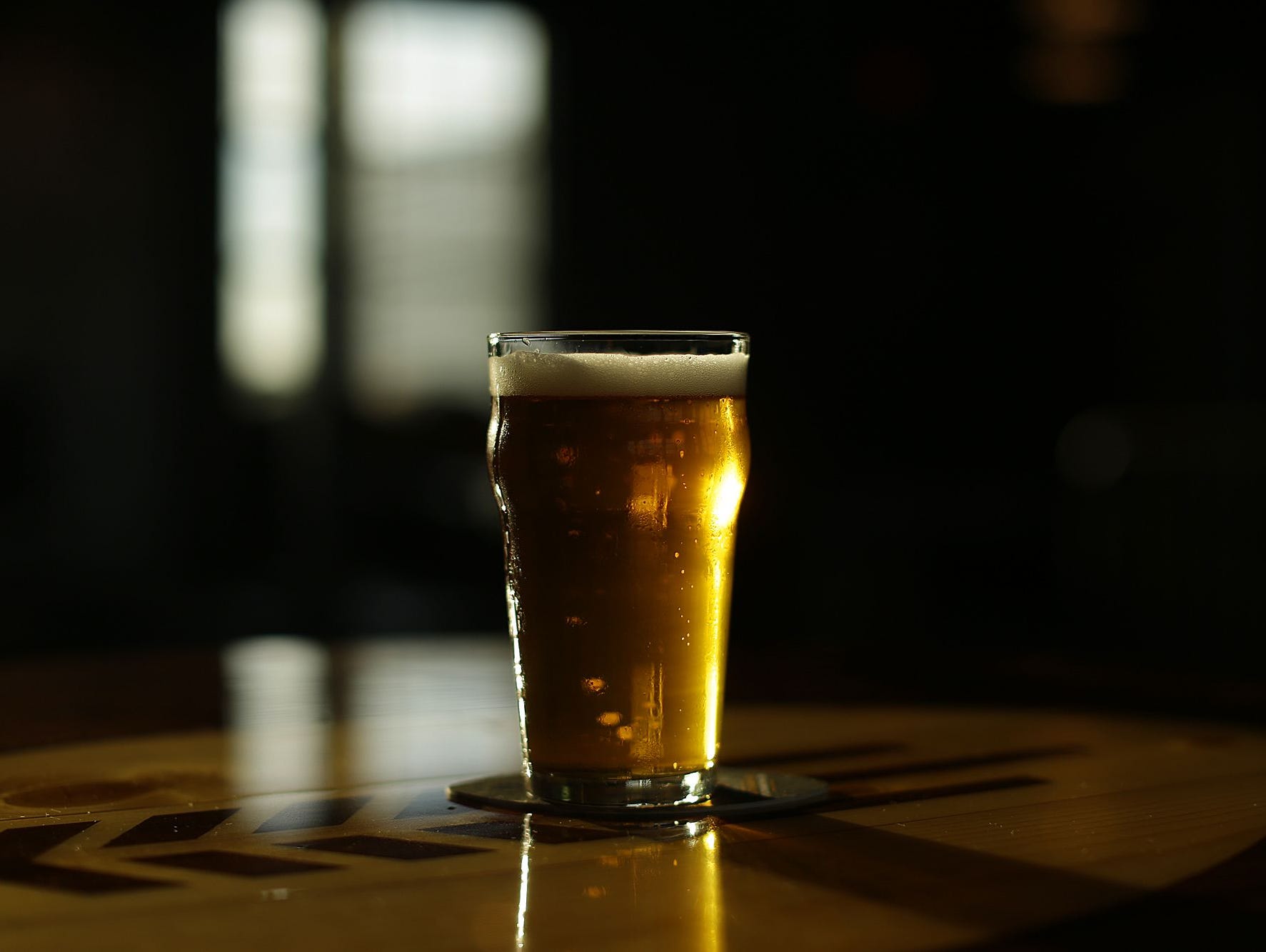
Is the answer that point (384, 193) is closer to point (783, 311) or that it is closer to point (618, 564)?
point (783, 311)

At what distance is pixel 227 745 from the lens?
3.16 ft

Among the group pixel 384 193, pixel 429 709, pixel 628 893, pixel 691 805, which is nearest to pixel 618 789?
pixel 691 805

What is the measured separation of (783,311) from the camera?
6.69 m

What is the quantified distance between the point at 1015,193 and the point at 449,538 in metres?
2.91

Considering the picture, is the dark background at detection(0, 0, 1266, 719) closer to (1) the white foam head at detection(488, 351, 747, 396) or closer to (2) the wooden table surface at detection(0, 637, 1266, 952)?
(2) the wooden table surface at detection(0, 637, 1266, 952)

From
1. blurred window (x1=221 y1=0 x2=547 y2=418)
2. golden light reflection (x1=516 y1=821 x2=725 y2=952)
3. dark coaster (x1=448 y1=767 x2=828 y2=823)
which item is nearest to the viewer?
golden light reflection (x1=516 y1=821 x2=725 y2=952)

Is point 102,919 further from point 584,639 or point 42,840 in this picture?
point 584,639

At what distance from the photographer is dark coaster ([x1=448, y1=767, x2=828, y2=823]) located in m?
0.73

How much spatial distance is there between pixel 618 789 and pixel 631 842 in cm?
9

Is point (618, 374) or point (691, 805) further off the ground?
point (618, 374)

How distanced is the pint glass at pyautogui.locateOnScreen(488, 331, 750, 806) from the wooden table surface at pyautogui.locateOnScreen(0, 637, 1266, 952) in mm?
58

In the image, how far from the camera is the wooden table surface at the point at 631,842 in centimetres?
52

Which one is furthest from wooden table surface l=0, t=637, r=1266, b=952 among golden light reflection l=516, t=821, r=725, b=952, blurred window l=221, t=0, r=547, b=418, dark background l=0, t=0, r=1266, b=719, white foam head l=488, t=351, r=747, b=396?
blurred window l=221, t=0, r=547, b=418

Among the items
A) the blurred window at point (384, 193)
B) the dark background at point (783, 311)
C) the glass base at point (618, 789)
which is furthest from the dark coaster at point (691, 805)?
the blurred window at point (384, 193)
